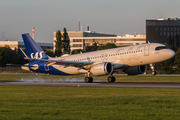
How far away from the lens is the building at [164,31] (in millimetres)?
137250

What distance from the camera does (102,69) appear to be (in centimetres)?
3769

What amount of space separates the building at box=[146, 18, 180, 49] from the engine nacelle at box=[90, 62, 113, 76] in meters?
101

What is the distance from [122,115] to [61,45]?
361 ft

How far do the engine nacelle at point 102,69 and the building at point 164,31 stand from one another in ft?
330

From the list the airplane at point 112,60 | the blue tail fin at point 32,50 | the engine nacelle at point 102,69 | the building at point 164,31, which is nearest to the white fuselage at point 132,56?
the airplane at point 112,60

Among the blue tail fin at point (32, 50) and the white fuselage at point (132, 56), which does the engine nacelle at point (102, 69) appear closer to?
the white fuselage at point (132, 56)

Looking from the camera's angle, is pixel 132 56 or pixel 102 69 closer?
pixel 102 69

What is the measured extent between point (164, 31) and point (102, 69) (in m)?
107

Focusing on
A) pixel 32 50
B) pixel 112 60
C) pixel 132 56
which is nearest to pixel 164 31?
pixel 32 50

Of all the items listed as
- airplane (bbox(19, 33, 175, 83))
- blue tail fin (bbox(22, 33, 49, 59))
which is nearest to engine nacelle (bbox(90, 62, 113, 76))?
airplane (bbox(19, 33, 175, 83))

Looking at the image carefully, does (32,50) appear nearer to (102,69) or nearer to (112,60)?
(112,60)

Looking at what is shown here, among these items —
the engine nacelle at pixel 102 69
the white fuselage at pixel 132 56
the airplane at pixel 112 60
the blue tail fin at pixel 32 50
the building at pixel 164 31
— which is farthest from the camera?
the building at pixel 164 31

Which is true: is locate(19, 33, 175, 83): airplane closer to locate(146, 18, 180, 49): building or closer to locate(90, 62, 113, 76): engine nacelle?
locate(90, 62, 113, 76): engine nacelle

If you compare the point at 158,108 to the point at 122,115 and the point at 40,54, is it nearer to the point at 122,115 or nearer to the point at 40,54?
the point at 122,115
